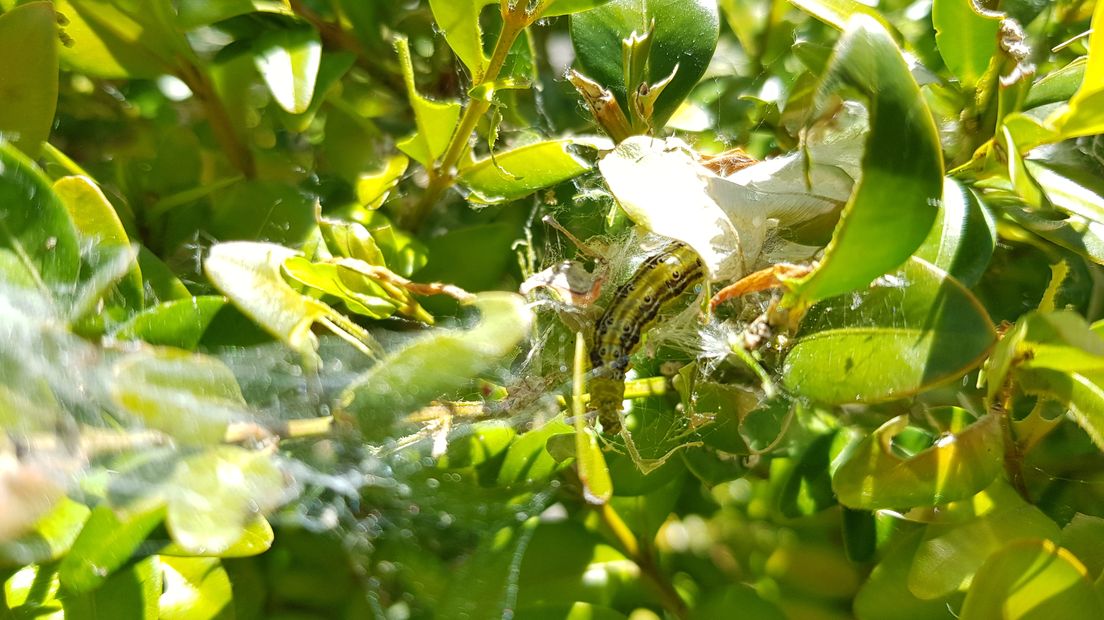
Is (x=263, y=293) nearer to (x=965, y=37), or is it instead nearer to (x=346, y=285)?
(x=346, y=285)

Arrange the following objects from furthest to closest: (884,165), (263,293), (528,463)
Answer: (528,463) < (263,293) < (884,165)

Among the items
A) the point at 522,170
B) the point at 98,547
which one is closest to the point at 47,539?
the point at 98,547

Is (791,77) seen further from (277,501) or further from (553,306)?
(277,501)

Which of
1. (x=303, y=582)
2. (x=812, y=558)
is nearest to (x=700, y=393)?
(x=812, y=558)

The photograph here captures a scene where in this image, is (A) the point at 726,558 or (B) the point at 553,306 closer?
(B) the point at 553,306

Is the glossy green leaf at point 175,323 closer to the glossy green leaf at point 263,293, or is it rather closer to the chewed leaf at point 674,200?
the glossy green leaf at point 263,293

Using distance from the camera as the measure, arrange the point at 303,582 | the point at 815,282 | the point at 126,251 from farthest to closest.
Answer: the point at 303,582 < the point at 126,251 < the point at 815,282
